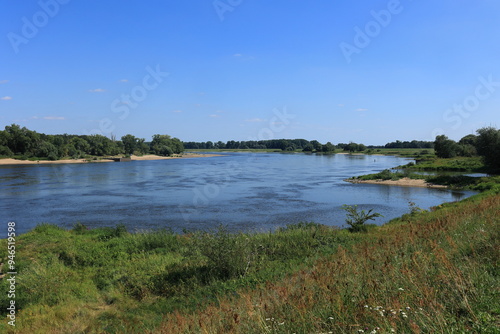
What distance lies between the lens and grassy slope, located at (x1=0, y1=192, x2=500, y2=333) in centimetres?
398

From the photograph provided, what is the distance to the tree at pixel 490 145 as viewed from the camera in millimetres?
55062

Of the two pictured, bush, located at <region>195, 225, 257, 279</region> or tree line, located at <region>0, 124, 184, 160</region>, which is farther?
tree line, located at <region>0, 124, 184, 160</region>

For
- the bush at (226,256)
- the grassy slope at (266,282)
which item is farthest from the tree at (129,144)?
the bush at (226,256)

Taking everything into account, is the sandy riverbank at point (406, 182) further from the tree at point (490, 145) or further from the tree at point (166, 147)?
the tree at point (166, 147)

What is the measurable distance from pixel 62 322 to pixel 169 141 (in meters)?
A: 195

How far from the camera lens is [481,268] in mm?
4883

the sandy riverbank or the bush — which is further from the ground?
the bush

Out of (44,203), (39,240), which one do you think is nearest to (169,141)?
(44,203)

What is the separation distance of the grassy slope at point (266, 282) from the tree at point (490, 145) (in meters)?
53.2

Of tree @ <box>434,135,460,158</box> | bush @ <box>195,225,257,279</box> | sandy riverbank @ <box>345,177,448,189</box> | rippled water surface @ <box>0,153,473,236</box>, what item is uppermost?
tree @ <box>434,135,460,158</box>

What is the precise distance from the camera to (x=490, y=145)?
185ft

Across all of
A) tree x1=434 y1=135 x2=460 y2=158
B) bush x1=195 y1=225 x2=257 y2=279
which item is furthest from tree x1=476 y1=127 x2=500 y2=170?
bush x1=195 y1=225 x2=257 y2=279

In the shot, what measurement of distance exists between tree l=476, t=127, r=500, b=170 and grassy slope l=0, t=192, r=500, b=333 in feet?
175

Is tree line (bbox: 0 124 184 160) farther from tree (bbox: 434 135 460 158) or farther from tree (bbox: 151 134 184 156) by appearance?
tree (bbox: 434 135 460 158)
